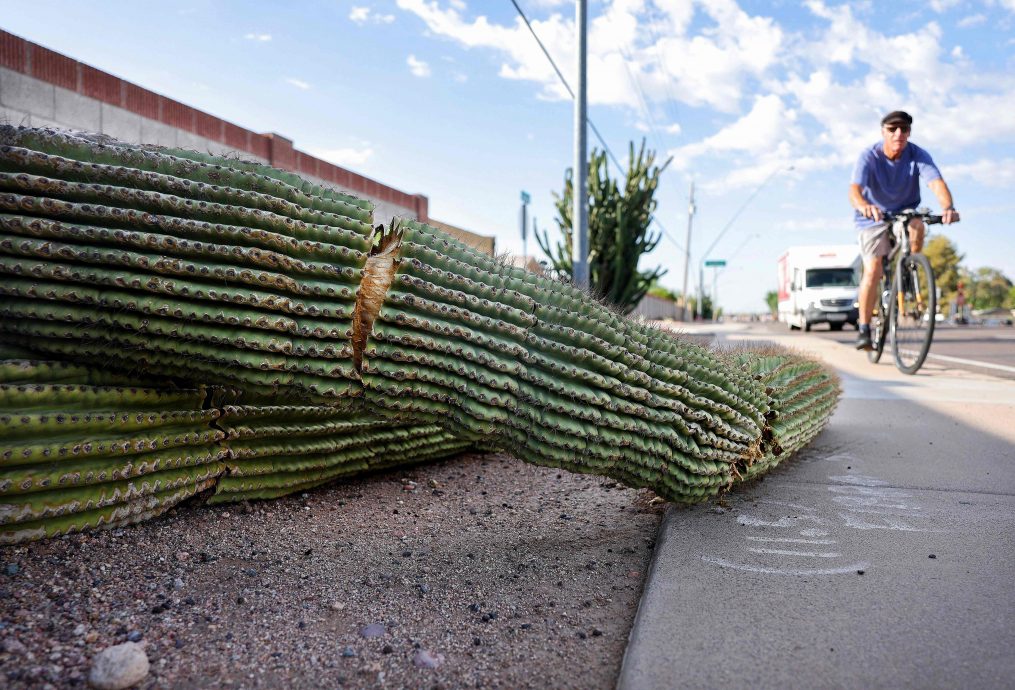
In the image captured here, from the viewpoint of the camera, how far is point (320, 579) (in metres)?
2.00

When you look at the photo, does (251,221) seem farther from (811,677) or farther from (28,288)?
(811,677)

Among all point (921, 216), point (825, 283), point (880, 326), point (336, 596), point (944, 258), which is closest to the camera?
point (336, 596)

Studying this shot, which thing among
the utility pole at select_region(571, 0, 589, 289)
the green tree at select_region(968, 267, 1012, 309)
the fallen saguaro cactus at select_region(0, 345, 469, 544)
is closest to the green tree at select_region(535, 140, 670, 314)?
the utility pole at select_region(571, 0, 589, 289)

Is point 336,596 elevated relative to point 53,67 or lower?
lower

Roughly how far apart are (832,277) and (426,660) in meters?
25.1

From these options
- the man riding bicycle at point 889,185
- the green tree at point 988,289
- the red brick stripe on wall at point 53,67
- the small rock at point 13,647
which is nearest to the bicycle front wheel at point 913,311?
the man riding bicycle at point 889,185

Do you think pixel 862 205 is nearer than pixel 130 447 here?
No

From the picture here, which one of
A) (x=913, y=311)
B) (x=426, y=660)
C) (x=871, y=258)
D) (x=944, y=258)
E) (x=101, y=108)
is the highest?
(x=944, y=258)

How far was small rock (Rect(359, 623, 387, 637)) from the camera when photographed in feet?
5.57

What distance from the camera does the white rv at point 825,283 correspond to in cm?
2275

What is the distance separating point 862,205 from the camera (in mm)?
6227

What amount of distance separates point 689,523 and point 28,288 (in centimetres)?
209

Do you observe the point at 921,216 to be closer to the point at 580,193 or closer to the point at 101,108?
the point at 580,193

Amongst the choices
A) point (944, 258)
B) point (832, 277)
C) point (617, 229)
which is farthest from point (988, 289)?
point (617, 229)
